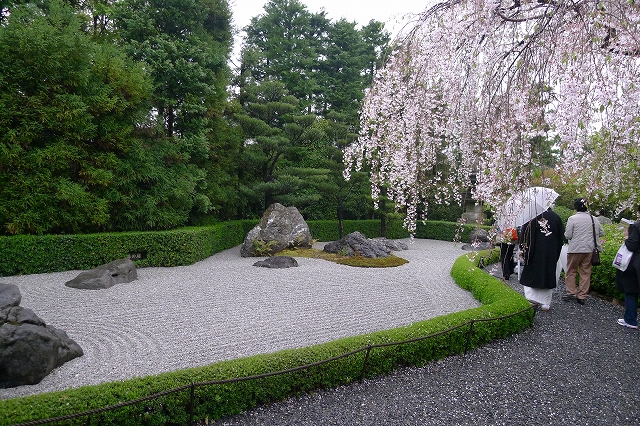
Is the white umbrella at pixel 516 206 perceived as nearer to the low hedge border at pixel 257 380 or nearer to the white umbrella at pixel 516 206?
the white umbrella at pixel 516 206

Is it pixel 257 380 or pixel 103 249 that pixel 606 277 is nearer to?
pixel 257 380

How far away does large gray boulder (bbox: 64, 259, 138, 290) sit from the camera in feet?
19.8

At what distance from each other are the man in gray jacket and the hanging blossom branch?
0.96 m

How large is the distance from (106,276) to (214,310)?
7.94 feet

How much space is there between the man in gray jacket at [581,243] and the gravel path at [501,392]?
56.9 inches

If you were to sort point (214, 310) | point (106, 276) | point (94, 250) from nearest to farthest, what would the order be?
1. point (214, 310)
2. point (106, 276)
3. point (94, 250)

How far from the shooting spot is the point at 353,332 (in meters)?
4.37

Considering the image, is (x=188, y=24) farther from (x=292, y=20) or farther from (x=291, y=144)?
(x=292, y=20)

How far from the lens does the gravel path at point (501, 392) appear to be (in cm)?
263

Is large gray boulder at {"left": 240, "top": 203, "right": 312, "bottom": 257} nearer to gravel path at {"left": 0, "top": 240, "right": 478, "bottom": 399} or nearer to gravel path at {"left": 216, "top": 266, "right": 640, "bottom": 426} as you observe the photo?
gravel path at {"left": 0, "top": 240, "right": 478, "bottom": 399}

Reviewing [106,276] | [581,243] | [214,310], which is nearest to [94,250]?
[106,276]

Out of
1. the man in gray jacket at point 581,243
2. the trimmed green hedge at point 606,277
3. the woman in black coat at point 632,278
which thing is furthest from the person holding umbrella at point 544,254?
the trimmed green hedge at point 606,277

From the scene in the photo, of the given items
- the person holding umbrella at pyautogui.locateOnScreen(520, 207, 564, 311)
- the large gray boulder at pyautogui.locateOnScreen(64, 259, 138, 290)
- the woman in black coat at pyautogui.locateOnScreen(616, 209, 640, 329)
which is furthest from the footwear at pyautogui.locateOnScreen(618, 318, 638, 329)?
the large gray boulder at pyautogui.locateOnScreen(64, 259, 138, 290)

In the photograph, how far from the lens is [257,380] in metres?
2.75
